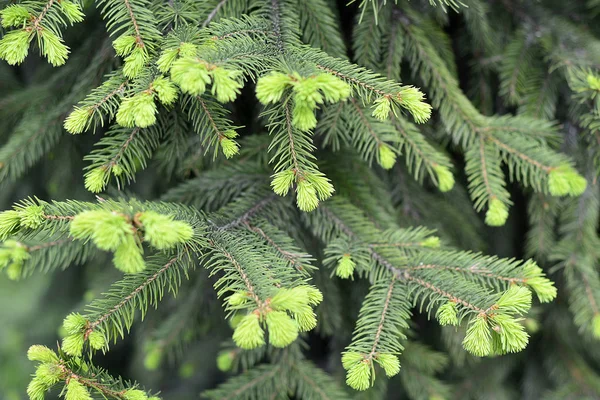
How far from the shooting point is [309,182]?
1081 mm

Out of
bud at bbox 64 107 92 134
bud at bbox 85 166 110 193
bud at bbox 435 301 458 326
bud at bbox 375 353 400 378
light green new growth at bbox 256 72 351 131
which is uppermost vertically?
light green new growth at bbox 256 72 351 131

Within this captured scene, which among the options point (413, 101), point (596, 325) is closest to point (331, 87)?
point (413, 101)

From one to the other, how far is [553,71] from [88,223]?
1.67 m

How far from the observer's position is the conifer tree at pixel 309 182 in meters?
1.04

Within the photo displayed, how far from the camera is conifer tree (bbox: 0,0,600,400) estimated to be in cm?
104

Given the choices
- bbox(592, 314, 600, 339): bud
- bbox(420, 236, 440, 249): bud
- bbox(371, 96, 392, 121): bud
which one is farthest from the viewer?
bbox(592, 314, 600, 339): bud

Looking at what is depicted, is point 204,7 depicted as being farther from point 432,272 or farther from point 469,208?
point 469,208

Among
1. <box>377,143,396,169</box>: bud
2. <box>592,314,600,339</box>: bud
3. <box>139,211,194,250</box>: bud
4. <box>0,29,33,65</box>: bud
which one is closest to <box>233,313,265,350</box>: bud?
<box>139,211,194,250</box>: bud

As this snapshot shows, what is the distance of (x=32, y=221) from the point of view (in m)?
1.04

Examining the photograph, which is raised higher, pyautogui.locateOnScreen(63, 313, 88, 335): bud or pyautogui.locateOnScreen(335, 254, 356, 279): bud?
pyautogui.locateOnScreen(63, 313, 88, 335): bud

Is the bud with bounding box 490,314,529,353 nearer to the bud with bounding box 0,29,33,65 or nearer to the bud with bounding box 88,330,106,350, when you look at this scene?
the bud with bounding box 88,330,106,350

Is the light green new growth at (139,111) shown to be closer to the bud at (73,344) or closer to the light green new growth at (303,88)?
the light green new growth at (303,88)

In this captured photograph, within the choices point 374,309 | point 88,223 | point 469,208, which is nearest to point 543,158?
point 469,208

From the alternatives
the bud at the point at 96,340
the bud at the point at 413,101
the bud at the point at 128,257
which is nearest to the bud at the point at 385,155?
the bud at the point at 413,101
